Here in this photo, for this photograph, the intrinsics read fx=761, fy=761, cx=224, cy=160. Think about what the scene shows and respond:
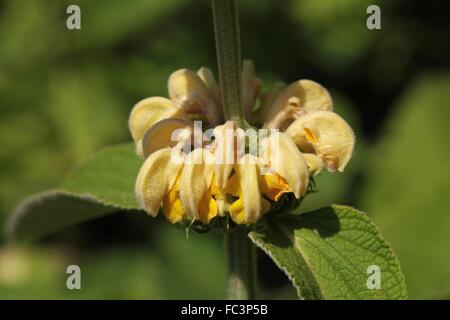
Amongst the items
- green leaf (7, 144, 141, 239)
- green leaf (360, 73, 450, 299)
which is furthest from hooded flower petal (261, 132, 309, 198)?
green leaf (360, 73, 450, 299)

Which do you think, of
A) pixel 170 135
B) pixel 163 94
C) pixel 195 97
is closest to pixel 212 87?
pixel 195 97

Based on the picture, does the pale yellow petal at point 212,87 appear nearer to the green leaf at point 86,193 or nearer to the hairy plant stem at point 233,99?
the hairy plant stem at point 233,99

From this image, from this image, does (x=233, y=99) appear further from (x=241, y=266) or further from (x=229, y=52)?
(x=241, y=266)

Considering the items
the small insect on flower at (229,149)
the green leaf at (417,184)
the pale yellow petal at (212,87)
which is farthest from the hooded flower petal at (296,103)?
the green leaf at (417,184)

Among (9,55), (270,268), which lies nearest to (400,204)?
(270,268)
